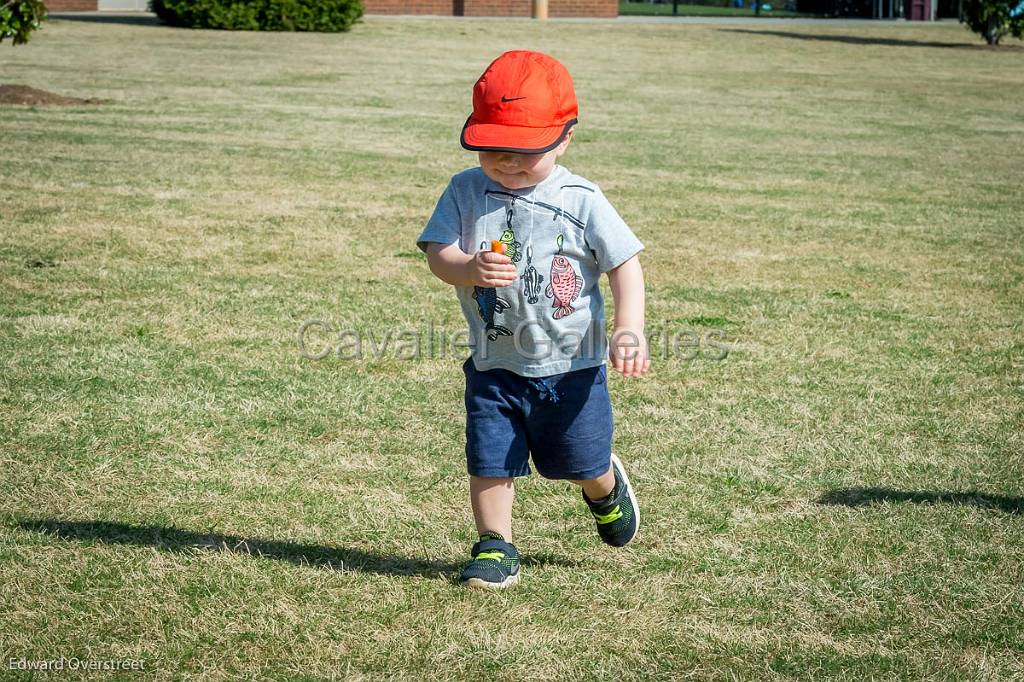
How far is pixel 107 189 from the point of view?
9812 mm

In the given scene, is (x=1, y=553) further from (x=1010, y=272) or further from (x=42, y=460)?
(x=1010, y=272)

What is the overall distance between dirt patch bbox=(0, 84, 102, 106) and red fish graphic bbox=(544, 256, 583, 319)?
14024 millimetres

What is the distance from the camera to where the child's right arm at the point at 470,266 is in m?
3.19

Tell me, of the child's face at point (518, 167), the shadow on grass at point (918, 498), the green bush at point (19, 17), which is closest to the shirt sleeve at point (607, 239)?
the child's face at point (518, 167)

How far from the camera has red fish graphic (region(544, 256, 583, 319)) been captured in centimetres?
336

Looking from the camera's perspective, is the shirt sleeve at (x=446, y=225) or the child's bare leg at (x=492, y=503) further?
the child's bare leg at (x=492, y=503)

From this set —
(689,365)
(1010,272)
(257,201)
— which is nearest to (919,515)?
(689,365)

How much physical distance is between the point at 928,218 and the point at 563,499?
6.92 metres

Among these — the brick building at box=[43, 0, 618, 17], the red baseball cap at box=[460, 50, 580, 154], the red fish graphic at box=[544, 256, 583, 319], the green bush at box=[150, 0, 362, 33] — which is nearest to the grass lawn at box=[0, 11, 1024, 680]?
the red fish graphic at box=[544, 256, 583, 319]

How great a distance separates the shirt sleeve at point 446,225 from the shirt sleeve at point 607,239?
385mm

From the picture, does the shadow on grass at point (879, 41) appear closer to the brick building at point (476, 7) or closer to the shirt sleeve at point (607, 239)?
the brick building at point (476, 7)

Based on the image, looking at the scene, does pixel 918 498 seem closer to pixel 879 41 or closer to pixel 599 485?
pixel 599 485

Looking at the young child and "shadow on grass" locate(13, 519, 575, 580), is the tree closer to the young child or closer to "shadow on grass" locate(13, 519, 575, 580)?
the young child

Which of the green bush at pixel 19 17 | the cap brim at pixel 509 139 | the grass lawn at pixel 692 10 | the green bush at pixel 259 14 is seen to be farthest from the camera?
the grass lawn at pixel 692 10
